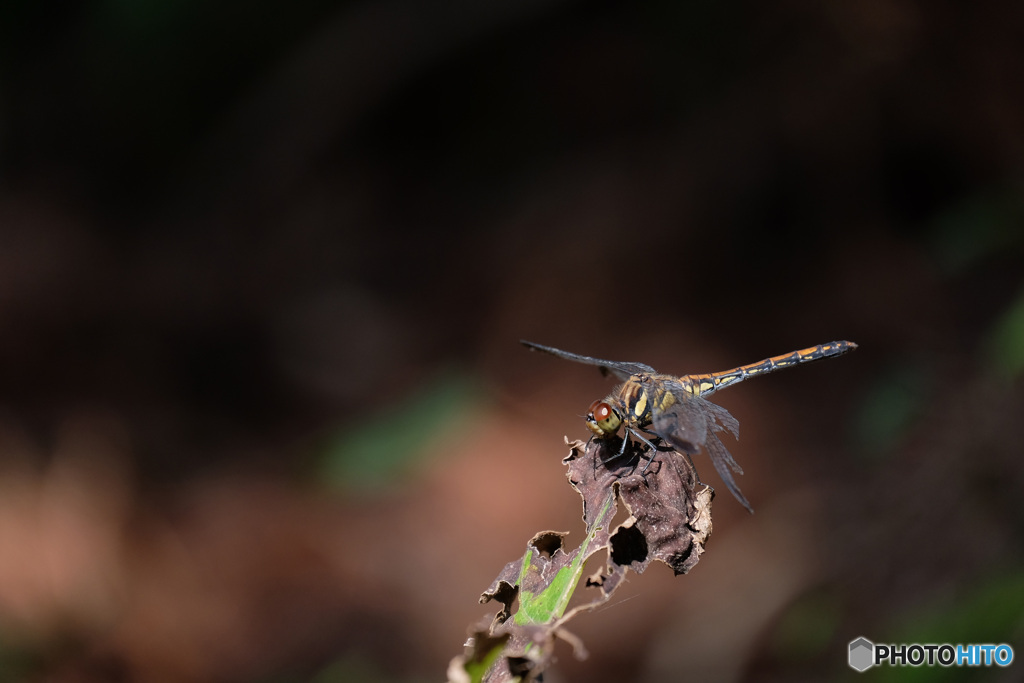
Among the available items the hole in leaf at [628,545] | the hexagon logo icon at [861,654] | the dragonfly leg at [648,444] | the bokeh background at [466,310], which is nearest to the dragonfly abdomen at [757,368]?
the dragonfly leg at [648,444]

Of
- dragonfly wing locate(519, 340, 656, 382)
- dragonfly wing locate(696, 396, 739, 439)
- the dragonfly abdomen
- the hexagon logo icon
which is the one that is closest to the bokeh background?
the hexagon logo icon

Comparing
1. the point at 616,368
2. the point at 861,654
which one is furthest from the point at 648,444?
the point at 861,654

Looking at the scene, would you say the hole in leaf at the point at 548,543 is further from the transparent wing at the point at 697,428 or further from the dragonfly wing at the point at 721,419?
the dragonfly wing at the point at 721,419

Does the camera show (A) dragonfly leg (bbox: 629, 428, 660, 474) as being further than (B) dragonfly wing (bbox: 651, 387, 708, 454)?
No

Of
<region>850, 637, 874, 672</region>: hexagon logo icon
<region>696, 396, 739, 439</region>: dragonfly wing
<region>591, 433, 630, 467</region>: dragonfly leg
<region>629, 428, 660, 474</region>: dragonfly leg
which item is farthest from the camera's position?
<region>850, 637, 874, 672</region>: hexagon logo icon

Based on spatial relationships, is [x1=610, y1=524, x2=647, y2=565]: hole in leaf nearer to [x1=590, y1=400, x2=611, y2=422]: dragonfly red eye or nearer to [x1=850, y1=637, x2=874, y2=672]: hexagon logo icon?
[x1=590, y1=400, x2=611, y2=422]: dragonfly red eye

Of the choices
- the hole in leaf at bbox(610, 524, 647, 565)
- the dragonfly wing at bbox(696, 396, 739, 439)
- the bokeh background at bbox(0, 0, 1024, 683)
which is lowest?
the hole in leaf at bbox(610, 524, 647, 565)

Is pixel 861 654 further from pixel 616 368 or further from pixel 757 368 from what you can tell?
pixel 616 368
